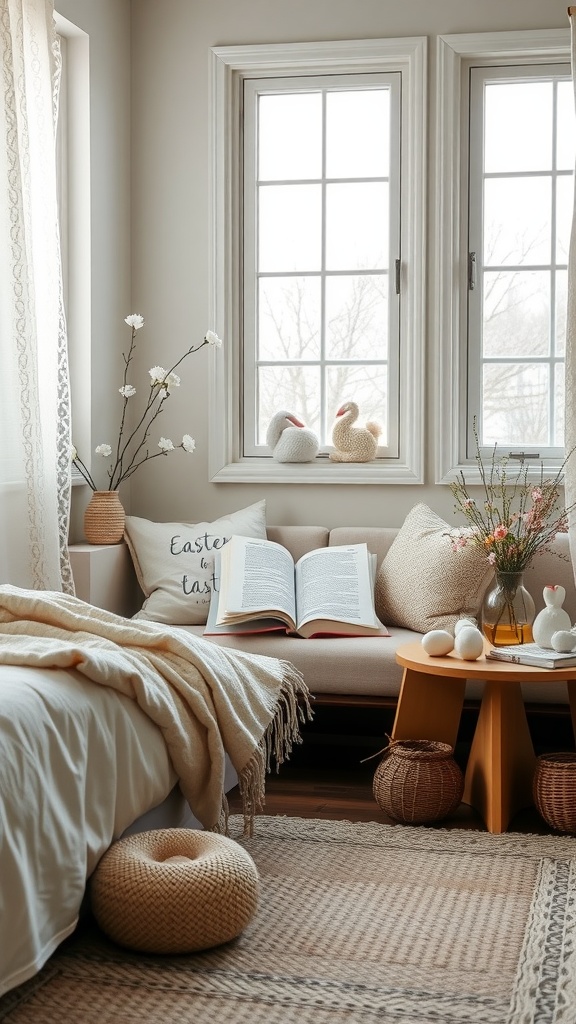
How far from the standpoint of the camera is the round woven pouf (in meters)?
2.11

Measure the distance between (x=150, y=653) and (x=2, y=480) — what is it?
38.0 inches

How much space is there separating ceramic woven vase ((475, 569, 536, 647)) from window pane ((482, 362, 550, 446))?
105cm

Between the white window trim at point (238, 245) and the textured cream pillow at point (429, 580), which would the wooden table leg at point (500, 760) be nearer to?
the textured cream pillow at point (429, 580)

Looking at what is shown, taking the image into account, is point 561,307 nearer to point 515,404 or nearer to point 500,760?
point 515,404

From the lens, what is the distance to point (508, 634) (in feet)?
10.9

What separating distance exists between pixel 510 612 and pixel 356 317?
154cm

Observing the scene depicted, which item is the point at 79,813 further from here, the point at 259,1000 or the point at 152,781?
the point at 259,1000

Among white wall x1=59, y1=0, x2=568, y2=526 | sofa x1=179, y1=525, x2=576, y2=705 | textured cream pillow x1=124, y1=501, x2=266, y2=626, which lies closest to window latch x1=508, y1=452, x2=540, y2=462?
white wall x1=59, y1=0, x2=568, y2=526

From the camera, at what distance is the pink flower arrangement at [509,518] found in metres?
3.30

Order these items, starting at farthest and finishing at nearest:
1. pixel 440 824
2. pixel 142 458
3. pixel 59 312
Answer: pixel 142 458 < pixel 59 312 < pixel 440 824

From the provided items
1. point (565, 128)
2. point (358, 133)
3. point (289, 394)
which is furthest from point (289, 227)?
point (565, 128)

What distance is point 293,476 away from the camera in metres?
4.30

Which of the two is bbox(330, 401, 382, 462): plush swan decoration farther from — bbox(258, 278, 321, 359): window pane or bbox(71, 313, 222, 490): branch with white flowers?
bbox(71, 313, 222, 490): branch with white flowers

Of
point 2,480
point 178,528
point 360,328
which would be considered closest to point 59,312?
point 2,480
